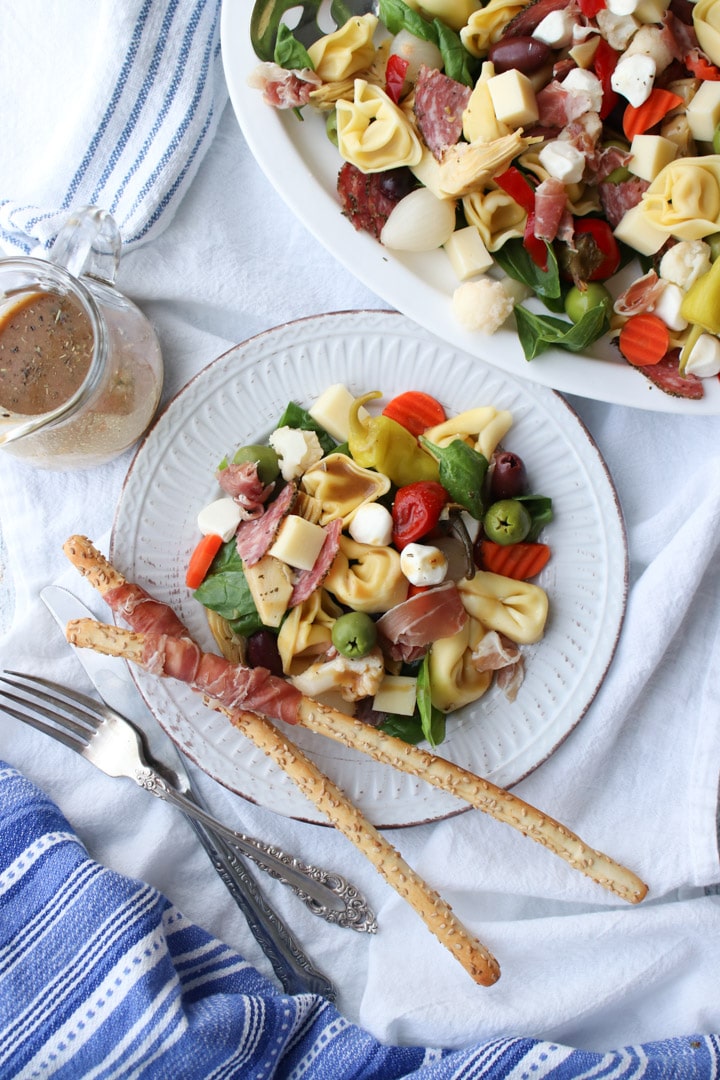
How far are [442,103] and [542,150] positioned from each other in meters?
0.20

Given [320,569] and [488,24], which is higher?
[488,24]

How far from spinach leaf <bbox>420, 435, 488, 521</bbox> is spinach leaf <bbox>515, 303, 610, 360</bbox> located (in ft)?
0.65

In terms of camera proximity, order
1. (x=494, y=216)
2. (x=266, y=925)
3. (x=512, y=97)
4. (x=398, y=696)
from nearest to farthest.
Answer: (x=512, y=97) < (x=494, y=216) < (x=398, y=696) < (x=266, y=925)

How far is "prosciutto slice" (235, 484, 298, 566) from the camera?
1.66m

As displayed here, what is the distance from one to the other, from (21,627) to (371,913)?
0.91 meters

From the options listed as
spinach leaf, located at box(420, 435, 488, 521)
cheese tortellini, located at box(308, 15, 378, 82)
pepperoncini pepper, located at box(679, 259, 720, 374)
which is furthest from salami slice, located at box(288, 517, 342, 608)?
cheese tortellini, located at box(308, 15, 378, 82)

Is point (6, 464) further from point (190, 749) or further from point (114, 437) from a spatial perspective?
point (190, 749)

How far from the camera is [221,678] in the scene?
5.35 feet

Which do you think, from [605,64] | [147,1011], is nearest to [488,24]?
[605,64]

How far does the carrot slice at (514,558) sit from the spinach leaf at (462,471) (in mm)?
89

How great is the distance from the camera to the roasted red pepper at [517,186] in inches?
61.3

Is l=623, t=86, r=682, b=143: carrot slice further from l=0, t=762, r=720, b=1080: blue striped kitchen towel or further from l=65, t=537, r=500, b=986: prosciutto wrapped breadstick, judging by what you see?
l=0, t=762, r=720, b=1080: blue striped kitchen towel

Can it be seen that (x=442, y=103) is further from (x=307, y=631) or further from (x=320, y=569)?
(x=307, y=631)

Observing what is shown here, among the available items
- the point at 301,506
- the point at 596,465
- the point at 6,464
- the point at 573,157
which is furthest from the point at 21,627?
the point at 573,157
